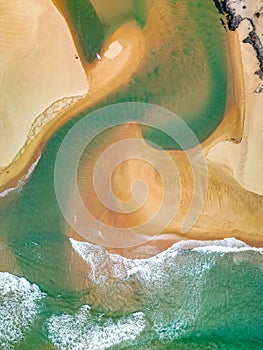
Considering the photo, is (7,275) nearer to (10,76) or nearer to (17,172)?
(17,172)

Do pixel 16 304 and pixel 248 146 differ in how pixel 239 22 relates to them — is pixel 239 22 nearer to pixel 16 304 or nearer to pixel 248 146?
pixel 248 146

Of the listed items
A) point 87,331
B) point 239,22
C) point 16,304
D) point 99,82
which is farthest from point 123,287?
point 239,22

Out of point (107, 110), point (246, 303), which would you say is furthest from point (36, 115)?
point (246, 303)

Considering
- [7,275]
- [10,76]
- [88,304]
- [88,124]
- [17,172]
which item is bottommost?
[88,304]

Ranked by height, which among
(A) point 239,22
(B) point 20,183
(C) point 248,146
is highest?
(A) point 239,22

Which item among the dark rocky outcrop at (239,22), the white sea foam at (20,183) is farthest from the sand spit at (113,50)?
the white sea foam at (20,183)

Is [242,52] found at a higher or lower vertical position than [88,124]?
higher

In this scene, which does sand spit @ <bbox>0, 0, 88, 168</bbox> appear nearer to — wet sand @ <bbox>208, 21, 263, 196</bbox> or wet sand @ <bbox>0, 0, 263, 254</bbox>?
wet sand @ <bbox>0, 0, 263, 254</bbox>
